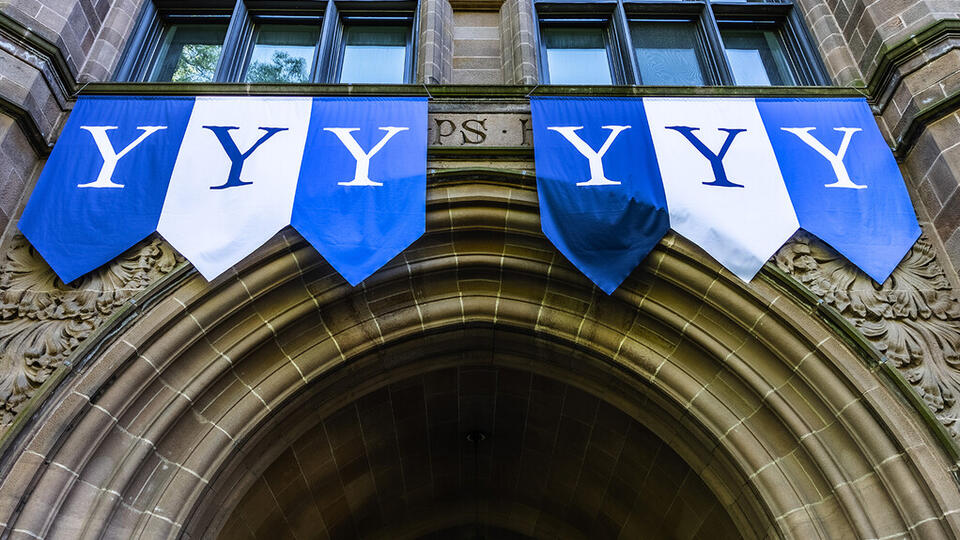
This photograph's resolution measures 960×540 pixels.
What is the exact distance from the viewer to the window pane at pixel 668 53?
888 cm

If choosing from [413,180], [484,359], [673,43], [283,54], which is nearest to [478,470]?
[484,359]

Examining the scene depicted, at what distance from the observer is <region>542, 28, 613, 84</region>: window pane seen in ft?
29.1

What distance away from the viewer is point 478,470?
8906mm

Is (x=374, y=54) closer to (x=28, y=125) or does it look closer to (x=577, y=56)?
(x=577, y=56)

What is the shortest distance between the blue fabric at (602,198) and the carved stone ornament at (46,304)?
3397mm

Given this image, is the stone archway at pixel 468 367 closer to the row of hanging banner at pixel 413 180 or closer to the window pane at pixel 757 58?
the row of hanging banner at pixel 413 180

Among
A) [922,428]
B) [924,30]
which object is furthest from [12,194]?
[924,30]

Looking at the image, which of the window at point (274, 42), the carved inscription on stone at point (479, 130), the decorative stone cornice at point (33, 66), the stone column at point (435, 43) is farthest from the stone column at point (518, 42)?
the decorative stone cornice at point (33, 66)

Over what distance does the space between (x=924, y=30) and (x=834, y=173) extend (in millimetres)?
1938

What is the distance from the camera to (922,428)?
216 inches

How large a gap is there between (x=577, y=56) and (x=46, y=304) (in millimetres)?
6573

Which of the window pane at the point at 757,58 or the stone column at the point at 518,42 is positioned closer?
the stone column at the point at 518,42

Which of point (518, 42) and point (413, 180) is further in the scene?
point (518, 42)

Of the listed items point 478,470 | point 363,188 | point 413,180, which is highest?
point 413,180
